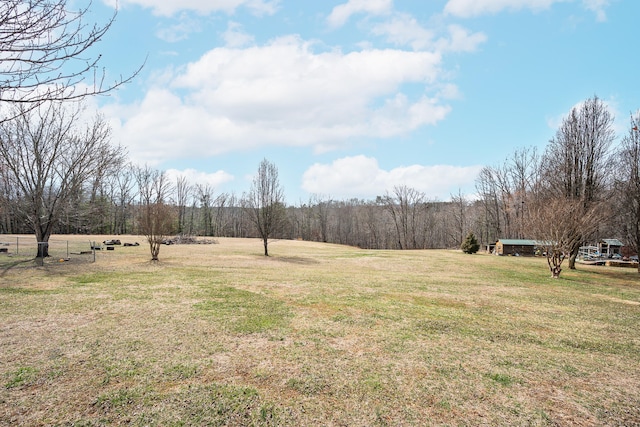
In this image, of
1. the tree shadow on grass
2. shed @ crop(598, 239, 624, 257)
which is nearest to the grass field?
the tree shadow on grass

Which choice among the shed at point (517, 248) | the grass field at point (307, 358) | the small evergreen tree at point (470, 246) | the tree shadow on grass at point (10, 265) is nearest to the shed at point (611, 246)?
the shed at point (517, 248)

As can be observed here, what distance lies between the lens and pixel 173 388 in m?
3.98

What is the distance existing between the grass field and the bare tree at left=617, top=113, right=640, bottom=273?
10.9 meters

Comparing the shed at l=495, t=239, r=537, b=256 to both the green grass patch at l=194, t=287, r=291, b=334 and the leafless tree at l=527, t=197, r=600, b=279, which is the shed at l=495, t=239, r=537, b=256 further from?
the green grass patch at l=194, t=287, r=291, b=334

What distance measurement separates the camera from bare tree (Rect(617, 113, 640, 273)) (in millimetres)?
17844

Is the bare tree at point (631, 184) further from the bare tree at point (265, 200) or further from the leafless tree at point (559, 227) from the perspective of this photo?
the bare tree at point (265, 200)

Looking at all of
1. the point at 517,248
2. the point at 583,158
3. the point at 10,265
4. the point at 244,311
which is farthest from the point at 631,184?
the point at 10,265

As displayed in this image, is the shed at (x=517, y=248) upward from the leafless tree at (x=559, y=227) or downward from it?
downward

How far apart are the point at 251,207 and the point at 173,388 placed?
21.1m

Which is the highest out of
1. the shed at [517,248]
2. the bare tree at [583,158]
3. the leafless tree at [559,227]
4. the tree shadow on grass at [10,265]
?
the bare tree at [583,158]

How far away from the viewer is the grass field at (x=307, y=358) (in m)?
3.62

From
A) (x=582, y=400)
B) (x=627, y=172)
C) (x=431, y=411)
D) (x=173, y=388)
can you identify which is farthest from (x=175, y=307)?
(x=627, y=172)

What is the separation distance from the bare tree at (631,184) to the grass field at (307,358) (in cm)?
1091

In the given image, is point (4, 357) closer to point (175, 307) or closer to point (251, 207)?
point (175, 307)
